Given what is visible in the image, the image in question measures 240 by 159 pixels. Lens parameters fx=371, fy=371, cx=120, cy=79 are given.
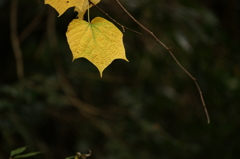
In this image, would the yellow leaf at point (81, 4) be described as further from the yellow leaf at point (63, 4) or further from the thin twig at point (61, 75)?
the thin twig at point (61, 75)

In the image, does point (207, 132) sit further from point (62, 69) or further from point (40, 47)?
point (40, 47)

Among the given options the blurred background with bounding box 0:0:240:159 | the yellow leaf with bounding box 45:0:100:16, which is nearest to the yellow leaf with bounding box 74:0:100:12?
the yellow leaf with bounding box 45:0:100:16

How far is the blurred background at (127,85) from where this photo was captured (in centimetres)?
188

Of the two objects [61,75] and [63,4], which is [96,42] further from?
[61,75]

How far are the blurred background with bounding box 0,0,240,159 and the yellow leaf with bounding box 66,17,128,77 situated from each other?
3.97 feet

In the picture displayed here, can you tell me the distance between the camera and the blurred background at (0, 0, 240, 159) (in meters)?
1.88

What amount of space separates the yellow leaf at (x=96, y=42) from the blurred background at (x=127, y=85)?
47.6 inches

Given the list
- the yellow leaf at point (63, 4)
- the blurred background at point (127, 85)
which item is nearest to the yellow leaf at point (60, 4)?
the yellow leaf at point (63, 4)

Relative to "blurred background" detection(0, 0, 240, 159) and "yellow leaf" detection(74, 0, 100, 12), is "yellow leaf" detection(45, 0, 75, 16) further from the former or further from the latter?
"blurred background" detection(0, 0, 240, 159)

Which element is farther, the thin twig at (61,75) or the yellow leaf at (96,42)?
the thin twig at (61,75)

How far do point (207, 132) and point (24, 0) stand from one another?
135cm

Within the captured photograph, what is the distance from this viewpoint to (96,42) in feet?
2.00

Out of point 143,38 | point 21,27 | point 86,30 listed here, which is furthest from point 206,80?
point 86,30

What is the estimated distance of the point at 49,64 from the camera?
6.72ft
